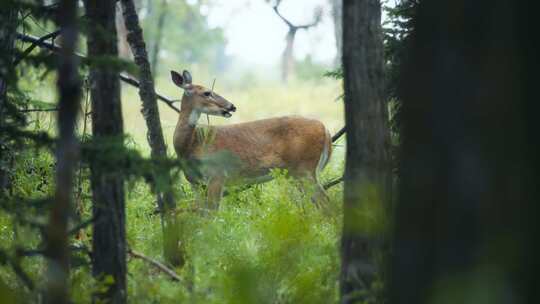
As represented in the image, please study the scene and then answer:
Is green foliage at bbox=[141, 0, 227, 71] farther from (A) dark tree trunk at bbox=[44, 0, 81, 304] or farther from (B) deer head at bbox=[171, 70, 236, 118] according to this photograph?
(A) dark tree trunk at bbox=[44, 0, 81, 304]

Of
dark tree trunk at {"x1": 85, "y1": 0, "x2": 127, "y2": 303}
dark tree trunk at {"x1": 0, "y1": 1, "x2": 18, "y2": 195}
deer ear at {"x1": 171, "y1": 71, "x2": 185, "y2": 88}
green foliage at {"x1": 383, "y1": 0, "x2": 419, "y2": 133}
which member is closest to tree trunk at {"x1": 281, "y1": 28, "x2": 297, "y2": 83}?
green foliage at {"x1": 383, "y1": 0, "x2": 419, "y2": 133}

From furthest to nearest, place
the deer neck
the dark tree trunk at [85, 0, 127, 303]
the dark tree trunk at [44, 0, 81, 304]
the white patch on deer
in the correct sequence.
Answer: the white patch on deer, the deer neck, the dark tree trunk at [85, 0, 127, 303], the dark tree trunk at [44, 0, 81, 304]

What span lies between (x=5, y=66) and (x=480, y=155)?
2.43m

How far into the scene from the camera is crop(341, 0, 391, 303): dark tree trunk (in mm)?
4242

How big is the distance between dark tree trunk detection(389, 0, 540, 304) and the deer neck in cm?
753

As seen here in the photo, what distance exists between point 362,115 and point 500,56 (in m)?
1.22

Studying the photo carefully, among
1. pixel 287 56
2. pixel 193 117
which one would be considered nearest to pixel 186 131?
pixel 193 117

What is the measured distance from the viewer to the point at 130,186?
159 inches

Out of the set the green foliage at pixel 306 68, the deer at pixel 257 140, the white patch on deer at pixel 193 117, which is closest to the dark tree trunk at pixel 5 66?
the deer at pixel 257 140

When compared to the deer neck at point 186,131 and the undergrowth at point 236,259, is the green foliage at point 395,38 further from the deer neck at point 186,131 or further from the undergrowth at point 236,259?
the deer neck at point 186,131

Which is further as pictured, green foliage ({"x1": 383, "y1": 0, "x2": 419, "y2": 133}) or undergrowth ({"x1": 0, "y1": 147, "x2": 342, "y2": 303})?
green foliage ({"x1": 383, "y1": 0, "x2": 419, "y2": 133})

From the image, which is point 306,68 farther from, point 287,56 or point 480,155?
point 480,155

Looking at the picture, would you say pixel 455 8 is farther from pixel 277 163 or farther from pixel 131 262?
pixel 277 163

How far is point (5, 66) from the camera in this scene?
421 centimetres
